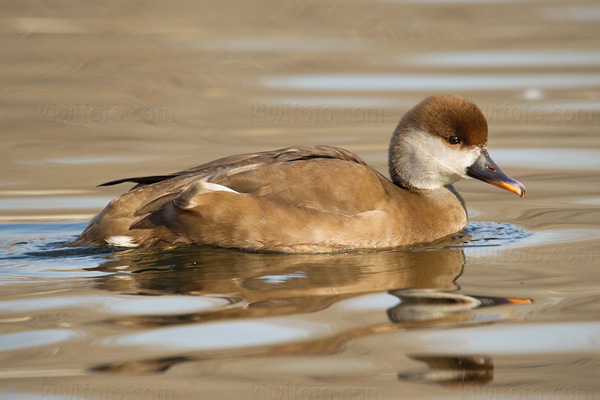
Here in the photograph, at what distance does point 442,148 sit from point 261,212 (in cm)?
156

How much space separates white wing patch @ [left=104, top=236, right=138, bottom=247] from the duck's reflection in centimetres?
9

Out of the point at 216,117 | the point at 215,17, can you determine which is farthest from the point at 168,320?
the point at 215,17

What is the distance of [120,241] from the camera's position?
7.00m

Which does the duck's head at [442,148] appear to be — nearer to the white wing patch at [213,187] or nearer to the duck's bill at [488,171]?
the duck's bill at [488,171]

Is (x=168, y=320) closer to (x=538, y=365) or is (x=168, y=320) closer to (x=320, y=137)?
(x=538, y=365)

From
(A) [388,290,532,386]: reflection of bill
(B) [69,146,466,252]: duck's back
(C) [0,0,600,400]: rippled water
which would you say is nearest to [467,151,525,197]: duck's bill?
(C) [0,0,600,400]: rippled water

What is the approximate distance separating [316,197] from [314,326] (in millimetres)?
1733

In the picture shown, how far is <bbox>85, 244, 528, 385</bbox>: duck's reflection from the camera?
503 centimetres

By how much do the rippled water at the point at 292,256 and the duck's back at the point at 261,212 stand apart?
0.37 ft

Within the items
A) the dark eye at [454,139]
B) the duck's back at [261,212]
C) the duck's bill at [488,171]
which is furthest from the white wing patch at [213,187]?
the duck's bill at [488,171]

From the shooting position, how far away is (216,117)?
12031 mm

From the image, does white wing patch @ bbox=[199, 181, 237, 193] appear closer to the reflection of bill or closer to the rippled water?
the rippled water

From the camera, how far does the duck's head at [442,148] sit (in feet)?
24.7

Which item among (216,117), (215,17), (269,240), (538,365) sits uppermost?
(215,17)
